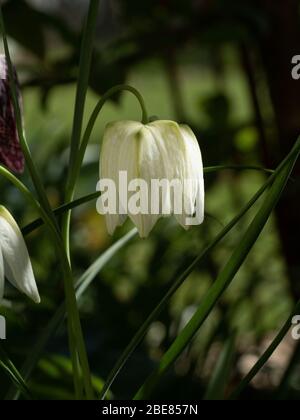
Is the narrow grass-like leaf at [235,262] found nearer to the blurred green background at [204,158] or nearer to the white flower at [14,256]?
the white flower at [14,256]


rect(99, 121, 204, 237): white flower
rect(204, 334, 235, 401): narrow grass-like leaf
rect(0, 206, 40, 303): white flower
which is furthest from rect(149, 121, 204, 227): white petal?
rect(204, 334, 235, 401): narrow grass-like leaf

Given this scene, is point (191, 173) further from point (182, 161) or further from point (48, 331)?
point (48, 331)

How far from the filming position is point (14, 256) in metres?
0.63

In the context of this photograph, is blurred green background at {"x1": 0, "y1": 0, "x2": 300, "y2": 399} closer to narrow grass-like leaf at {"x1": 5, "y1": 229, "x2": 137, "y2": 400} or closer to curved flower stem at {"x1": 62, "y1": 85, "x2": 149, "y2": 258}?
narrow grass-like leaf at {"x1": 5, "y1": 229, "x2": 137, "y2": 400}

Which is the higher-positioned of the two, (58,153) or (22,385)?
(58,153)

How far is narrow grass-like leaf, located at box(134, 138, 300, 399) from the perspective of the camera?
2.02ft

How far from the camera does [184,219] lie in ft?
2.12

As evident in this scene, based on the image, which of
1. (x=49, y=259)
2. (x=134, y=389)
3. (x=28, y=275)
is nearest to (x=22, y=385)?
(x=28, y=275)

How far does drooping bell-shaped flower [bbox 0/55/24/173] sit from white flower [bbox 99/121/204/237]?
0.29 ft

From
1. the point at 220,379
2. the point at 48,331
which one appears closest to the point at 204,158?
the point at 220,379

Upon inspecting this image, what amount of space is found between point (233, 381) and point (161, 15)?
63 cm

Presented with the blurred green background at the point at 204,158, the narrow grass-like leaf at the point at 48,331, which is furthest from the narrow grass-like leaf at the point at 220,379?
the narrow grass-like leaf at the point at 48,331

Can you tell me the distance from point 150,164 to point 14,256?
4.4 inches
